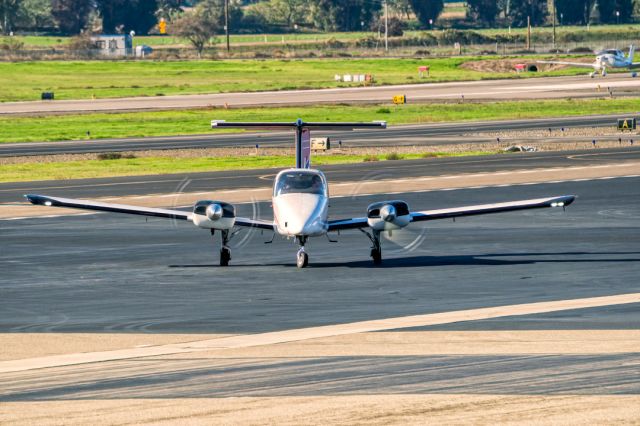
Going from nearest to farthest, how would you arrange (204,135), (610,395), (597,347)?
1. (610,395)
2. (597,347)
3. (204,135)

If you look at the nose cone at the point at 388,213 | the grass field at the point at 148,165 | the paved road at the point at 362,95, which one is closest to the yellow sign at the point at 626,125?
the grass field at the point at 148,165

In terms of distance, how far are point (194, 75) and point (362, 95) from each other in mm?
42277

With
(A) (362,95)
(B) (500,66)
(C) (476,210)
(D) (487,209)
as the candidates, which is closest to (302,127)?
(C) (476,210)

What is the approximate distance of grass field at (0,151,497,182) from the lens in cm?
6812

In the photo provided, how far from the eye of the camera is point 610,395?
66.7 feet

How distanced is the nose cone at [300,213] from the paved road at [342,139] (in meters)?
50.3

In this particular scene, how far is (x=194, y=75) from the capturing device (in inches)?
6703

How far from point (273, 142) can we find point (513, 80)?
2953 inches

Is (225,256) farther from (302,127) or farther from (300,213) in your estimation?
(300,213)

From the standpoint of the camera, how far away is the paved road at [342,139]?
85.4 meters

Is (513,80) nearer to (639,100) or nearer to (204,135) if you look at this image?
(639,100)

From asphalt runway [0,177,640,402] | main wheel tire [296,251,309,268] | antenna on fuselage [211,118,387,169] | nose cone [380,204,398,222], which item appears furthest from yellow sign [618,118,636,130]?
nose cone [380,204,398,222]

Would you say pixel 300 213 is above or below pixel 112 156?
above

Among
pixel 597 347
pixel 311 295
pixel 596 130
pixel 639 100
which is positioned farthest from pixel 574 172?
pixel 639 100
